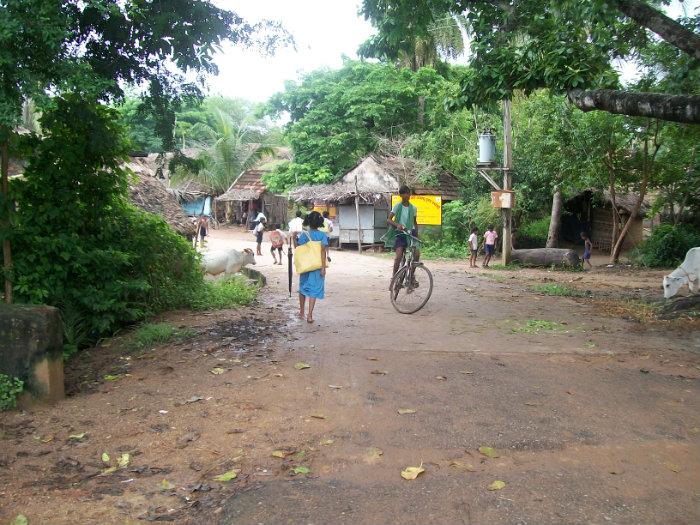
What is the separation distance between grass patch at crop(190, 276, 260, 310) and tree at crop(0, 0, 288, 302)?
8.90 feet

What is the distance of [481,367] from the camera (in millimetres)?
5719

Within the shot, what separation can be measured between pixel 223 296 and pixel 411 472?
6449mm

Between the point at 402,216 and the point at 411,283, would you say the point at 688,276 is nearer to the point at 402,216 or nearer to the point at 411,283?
the point at 411,283

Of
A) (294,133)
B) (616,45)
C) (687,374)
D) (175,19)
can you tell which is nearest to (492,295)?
(616,45)

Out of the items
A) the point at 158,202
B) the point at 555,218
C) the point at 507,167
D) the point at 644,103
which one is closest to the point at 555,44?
the point at 644,103

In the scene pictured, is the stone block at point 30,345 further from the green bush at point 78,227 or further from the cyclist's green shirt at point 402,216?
the cyclist's green shirt at point 402,216

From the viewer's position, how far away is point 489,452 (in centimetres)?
382

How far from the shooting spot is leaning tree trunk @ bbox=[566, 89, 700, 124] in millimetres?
6789

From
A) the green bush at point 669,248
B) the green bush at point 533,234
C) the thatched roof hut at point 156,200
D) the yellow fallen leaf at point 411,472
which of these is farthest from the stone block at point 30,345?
the green bush at point 533,234

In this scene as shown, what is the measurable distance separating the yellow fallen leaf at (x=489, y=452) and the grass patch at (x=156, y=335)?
14.2 ft

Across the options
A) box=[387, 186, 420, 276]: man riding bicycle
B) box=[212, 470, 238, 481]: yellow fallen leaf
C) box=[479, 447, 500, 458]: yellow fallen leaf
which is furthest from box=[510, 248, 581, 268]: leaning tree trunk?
box=[212, 470, 238, 481]: yellow fallen leaf

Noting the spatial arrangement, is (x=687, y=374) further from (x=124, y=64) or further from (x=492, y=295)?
(x=124, y=64)

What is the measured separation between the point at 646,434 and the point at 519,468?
1.19 meters

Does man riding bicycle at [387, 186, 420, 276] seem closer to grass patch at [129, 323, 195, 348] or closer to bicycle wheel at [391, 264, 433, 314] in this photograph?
bicycle wheel at [391, 264, 433, 314]
